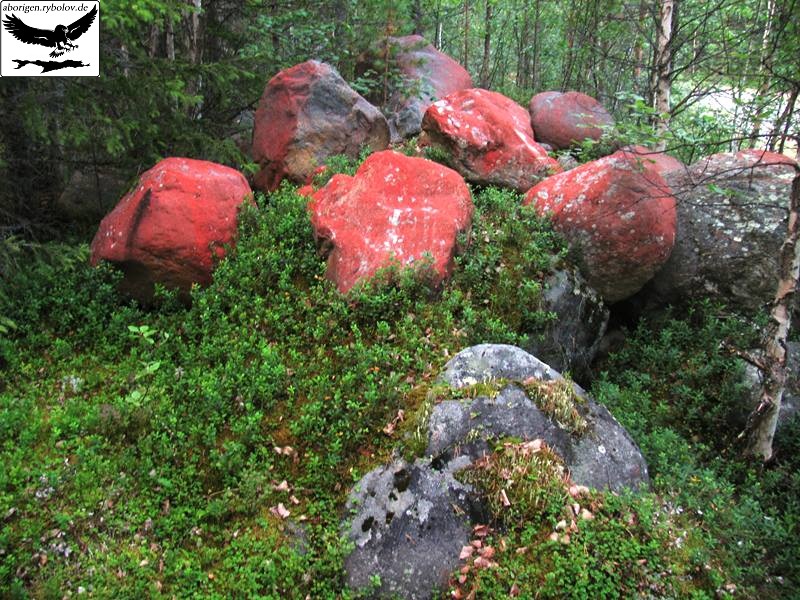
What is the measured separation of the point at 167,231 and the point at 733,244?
8.73 metres

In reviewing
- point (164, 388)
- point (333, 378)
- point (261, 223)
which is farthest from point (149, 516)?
point (261, 223)

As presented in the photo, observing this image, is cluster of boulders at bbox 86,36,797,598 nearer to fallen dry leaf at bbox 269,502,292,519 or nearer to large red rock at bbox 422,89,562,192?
large red rock at bbox 422,89,562,192

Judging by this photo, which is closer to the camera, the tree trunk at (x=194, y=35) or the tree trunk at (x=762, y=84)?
the tree trunk at (x=762, y=84)

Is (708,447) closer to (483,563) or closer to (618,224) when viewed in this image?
(618,224)

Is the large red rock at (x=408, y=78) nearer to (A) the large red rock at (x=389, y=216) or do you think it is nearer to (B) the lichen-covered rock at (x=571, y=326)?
(A) the large red rock at (x=389, y=216)

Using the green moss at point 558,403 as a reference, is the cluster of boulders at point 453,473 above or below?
below

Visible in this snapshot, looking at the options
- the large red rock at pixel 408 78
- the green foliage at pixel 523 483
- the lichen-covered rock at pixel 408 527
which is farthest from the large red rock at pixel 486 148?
the lichen-covered rock at pixel 408 527

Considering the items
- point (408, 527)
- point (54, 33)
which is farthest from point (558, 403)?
point (54, 33)

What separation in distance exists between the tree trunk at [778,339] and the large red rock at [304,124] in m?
7.41

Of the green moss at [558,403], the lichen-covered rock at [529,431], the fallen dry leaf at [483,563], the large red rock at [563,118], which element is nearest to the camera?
the fallen dry leaf at [483,563]

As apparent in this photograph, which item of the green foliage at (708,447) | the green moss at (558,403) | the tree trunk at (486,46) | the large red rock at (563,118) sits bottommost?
the green foliage at (708,447)

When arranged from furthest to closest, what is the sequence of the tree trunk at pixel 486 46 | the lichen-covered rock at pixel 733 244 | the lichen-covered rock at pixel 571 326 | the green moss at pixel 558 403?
the tree trunk at pixel 486 46, the lichen-covered rock at pixel 733 244, the lichen-covered rock at pixel 571 326, the green moss at pixel 558 403

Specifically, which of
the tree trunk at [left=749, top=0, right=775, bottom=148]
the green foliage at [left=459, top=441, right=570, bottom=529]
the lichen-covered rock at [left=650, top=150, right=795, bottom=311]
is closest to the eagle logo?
the green foliage at [left=459, top=441, right=570, bottom=529]

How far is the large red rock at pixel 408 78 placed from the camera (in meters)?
13.2
